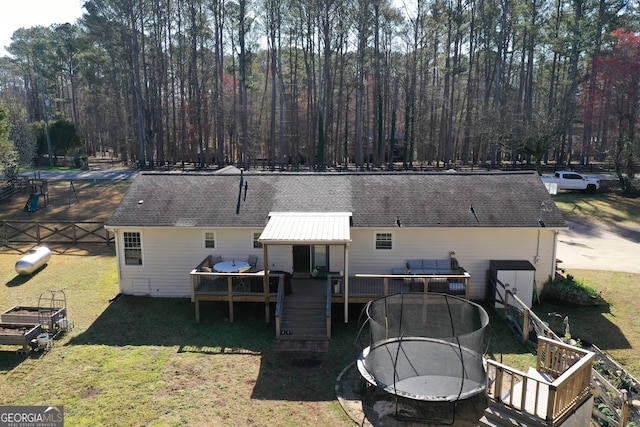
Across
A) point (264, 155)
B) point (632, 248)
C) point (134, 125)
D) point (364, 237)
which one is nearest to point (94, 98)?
point (134, 125)

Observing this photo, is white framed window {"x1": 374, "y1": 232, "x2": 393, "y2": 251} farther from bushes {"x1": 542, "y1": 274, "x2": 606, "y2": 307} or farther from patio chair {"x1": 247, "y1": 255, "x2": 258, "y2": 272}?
bushes {"x1": 542, "y1": 274, "x2": 606, "y2": 307}

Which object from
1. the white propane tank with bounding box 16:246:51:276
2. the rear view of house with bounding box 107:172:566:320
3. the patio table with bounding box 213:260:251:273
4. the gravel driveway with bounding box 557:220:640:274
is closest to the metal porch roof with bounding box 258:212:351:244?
the rear view of house with bounding box 107:172:566:320

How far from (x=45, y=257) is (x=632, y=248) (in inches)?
1073

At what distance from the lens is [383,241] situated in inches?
588

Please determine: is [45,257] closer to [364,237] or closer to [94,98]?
[364,237]

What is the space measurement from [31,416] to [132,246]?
22.9 feet

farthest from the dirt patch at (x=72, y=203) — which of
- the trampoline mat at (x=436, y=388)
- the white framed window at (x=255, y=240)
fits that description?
the trampoline mat at (x=436, y=388)

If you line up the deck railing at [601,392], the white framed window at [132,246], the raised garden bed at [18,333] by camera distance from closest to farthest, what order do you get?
the deck railing at [601,392], the raised garden bed at [18,333], the white framed window at [132,246]

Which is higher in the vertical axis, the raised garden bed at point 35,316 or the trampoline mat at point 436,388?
the raised garden bed at point 35,316

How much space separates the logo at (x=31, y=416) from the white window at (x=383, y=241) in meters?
9.94

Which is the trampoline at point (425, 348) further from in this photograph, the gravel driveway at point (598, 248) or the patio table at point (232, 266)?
the gravel driveway at point (598, 248)

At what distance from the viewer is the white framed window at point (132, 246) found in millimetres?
15242

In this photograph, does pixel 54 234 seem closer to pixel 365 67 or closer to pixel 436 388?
pixel 436 388

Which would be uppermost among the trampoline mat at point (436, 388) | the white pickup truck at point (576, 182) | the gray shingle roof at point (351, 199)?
the gray shingle roof at point (351, 199)
